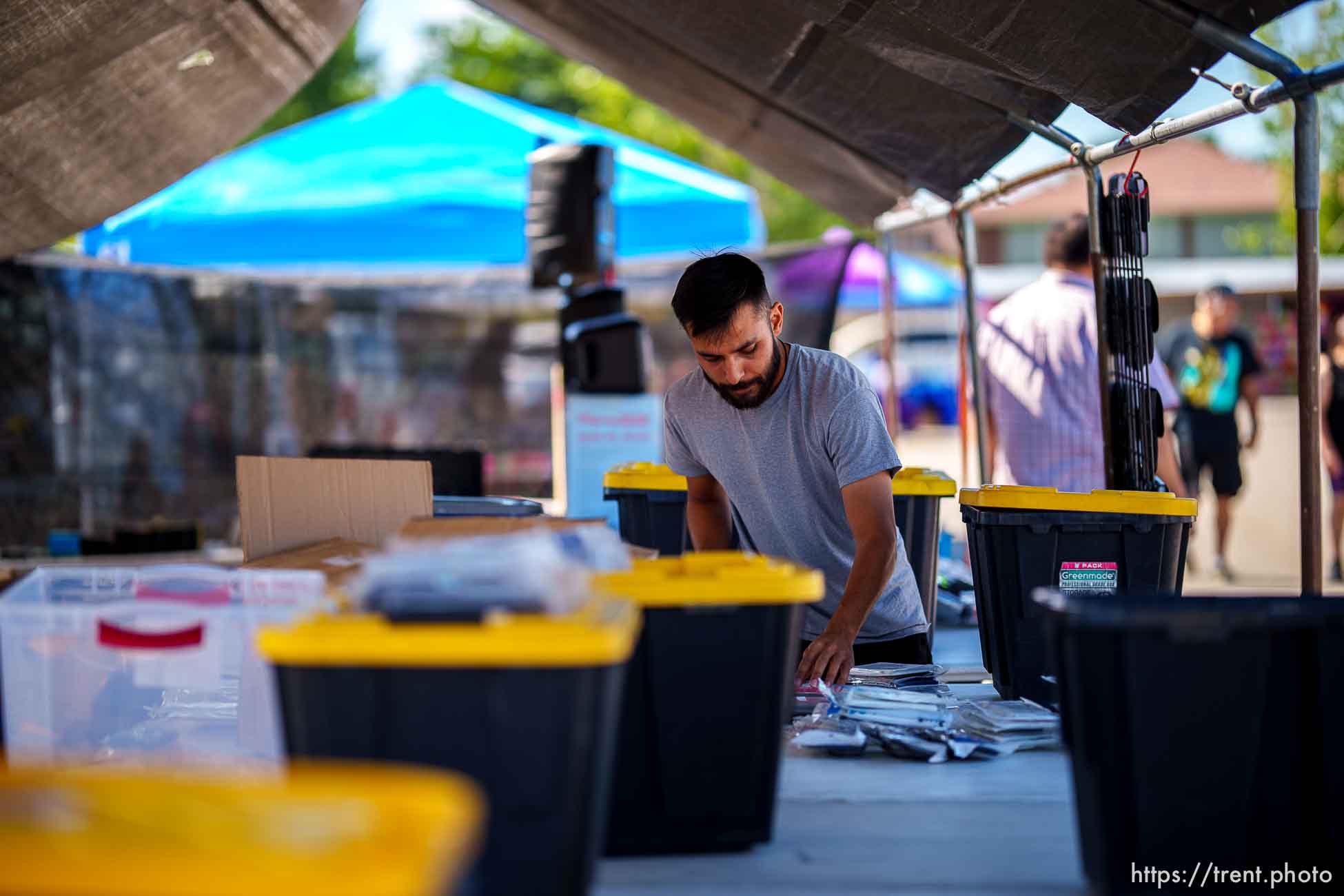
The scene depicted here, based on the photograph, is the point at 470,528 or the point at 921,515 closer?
the point at 470,528

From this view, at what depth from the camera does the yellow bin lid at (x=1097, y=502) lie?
10.7 feet

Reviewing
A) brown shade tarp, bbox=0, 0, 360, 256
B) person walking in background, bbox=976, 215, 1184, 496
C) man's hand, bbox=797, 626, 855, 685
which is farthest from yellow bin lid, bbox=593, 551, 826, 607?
person walking in background, bbox=976, 215, 1184, 496

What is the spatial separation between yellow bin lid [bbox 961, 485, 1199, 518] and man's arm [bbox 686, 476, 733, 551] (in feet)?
2.45

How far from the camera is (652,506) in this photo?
4.63 m

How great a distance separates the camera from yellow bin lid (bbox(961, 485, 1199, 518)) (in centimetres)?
326

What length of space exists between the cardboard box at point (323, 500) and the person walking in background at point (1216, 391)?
20.6 feet

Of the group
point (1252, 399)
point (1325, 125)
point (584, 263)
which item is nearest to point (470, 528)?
point (584, 263)

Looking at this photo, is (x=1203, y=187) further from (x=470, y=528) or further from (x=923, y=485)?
(x=470, y=528)

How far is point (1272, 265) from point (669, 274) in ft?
64.3

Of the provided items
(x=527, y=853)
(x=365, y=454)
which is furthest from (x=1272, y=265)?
(x=527, y=853)

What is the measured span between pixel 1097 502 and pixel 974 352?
2.02 metres

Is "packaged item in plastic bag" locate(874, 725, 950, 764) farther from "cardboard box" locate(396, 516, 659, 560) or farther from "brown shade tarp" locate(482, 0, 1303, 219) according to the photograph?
"brown shade tarp" locate(482, 0, 1303, 219)

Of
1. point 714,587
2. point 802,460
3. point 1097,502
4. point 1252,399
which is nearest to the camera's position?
point 714,587

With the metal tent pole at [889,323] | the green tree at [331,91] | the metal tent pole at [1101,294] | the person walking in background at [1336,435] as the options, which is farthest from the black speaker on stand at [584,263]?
the green tree at [331,91]
